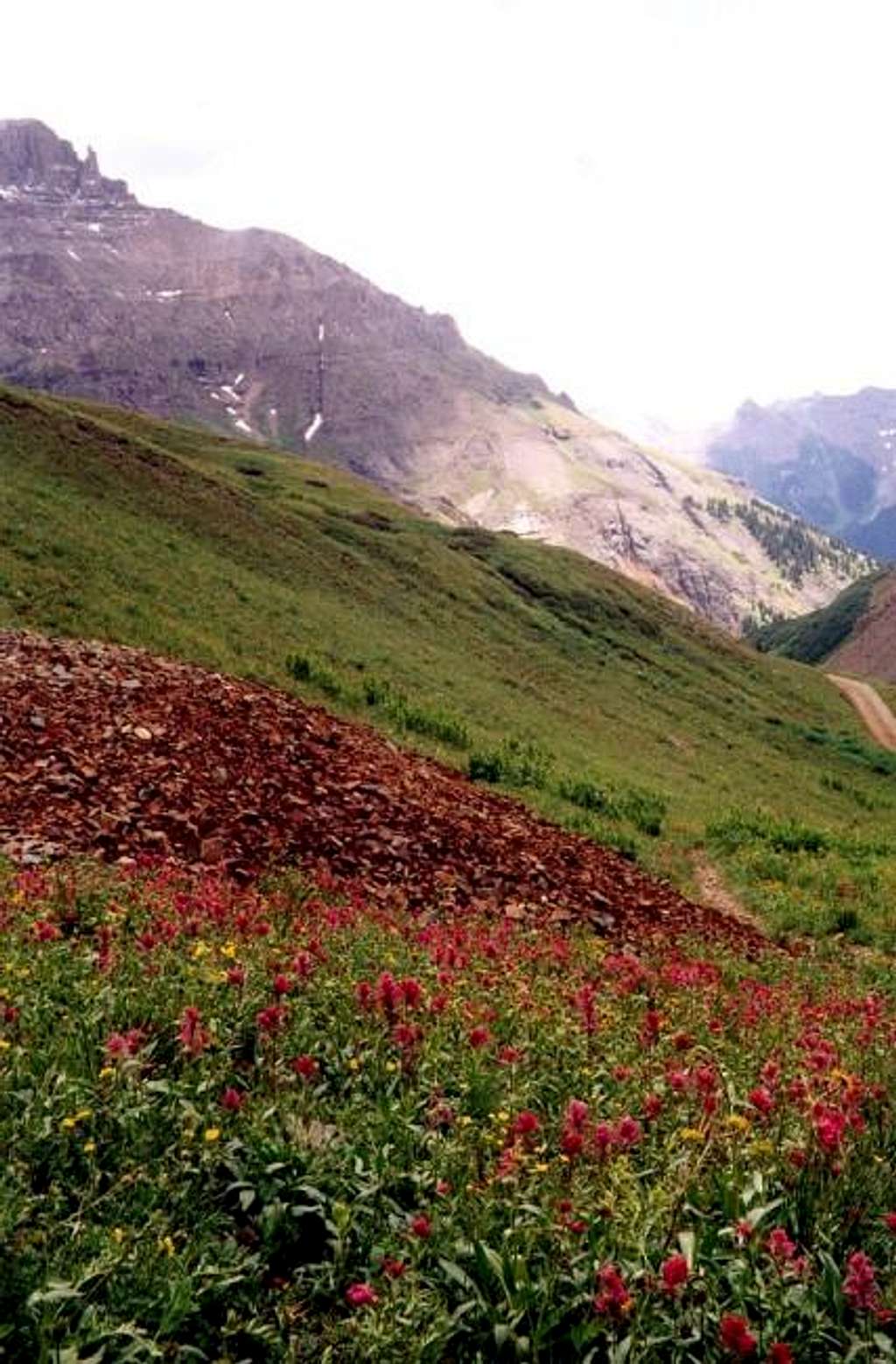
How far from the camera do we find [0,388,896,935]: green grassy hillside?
81.4 feet

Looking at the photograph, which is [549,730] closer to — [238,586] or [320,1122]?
[238,586]

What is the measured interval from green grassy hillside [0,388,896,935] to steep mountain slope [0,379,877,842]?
0.51ft

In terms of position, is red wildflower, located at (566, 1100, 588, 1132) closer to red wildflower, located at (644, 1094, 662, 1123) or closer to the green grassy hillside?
red wildflower, located at (644, 1094, 662, 1123)

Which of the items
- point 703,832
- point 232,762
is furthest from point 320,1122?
point 703,832

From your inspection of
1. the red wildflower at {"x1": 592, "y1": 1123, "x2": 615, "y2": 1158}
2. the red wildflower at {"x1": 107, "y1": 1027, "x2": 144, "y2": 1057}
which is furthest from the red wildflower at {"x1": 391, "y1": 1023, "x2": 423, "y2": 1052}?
the red wildflower at {"x1": 107, "y1": 1027, "x2": 144, "y2": 1057}

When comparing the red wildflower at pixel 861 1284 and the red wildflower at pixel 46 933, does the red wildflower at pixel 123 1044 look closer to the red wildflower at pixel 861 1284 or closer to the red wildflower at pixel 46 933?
the red wildflower at pixel 46 933

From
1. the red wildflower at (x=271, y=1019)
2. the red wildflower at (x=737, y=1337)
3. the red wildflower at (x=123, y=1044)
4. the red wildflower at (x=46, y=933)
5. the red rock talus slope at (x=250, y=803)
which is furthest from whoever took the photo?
the red rock talus slope at (x=250, y=803)

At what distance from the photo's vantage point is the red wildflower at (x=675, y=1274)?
4035 mm

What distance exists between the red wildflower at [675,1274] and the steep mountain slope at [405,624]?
56.1 ft

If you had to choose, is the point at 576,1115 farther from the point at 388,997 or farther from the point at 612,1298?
the point at 388,997

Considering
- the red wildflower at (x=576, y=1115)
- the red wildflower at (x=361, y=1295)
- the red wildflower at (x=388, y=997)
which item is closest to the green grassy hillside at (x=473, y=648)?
the red wildflower at (x=388, y=997)

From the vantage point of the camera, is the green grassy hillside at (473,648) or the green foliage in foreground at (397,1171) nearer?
the green foliage in foreground at (397,1171)

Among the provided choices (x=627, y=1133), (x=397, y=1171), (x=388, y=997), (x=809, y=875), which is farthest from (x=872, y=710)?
(x=397, y=1171)

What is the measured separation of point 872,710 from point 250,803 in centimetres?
8019
